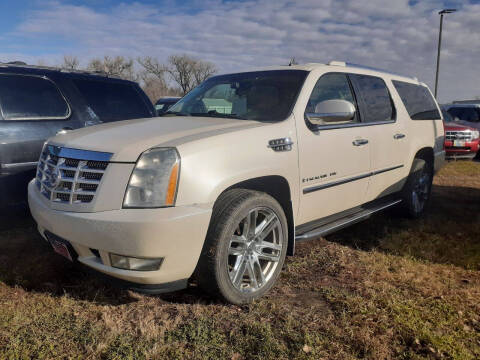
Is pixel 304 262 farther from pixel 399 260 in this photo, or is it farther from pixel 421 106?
pixel 421 106

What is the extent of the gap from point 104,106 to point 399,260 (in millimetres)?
3889

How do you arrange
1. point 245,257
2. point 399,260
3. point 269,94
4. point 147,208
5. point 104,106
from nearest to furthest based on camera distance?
point 147,208 → point 245,257 → point 269,94 → point 399,260 → point 104,106

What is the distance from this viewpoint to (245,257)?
9.39 ft

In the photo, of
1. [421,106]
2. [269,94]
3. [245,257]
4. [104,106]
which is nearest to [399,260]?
[245,257]

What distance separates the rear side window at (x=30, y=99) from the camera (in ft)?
13.4

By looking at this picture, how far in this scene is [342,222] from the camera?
3609 millimetres

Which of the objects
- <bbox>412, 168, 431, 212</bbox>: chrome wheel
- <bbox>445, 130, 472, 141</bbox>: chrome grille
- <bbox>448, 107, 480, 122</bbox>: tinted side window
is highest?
<bbox>412, 168, 431, 212</bbox>: chrome wheel

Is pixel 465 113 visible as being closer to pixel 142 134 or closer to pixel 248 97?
pixel 248 97

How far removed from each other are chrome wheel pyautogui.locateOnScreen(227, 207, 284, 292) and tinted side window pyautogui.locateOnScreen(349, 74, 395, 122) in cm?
170

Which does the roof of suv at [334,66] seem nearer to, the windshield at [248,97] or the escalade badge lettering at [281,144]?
the windshield at [248,97]

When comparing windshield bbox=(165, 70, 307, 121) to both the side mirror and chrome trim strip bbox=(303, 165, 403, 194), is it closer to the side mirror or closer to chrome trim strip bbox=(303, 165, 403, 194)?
the side mirror

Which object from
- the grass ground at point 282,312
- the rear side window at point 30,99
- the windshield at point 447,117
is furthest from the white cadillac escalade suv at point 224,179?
the windshield at point 447,117

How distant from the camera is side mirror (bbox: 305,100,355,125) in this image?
3252 millimetres

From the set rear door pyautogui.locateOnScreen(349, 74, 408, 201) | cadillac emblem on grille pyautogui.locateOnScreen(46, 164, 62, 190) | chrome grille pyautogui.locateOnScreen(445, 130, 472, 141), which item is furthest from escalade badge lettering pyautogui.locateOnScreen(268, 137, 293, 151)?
chrome grille pyautogui.locateOnScreen(445, 130, 472, 141)
